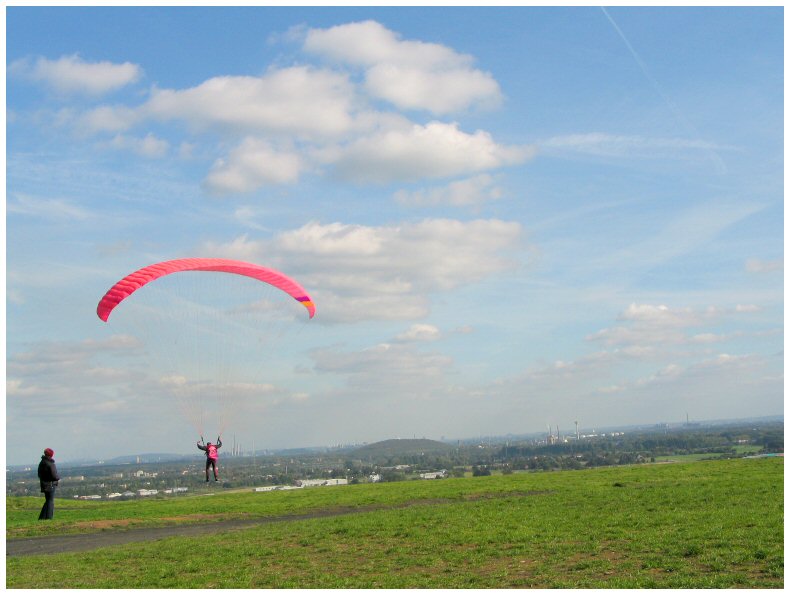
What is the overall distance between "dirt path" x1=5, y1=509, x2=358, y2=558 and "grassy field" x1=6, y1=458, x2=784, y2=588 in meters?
1.31

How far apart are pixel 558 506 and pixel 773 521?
7894mm

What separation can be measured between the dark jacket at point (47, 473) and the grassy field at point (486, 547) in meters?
2.38


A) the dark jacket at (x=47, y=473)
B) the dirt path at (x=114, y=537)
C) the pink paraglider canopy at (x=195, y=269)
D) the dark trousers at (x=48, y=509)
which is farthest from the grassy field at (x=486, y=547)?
the pink paraglider canopy at (x=195, y=269)

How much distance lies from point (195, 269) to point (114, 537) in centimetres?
901

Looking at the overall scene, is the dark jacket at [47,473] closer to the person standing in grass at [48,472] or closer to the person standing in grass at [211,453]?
the person standing in grass at [48,472]

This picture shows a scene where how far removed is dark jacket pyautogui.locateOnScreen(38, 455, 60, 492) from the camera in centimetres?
2117

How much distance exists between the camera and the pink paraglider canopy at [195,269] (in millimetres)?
23266

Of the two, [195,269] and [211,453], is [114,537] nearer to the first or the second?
[211,453]

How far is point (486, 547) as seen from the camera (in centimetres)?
1752

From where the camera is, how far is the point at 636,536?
1736 centimetres

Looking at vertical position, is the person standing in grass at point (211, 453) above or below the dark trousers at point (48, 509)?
above

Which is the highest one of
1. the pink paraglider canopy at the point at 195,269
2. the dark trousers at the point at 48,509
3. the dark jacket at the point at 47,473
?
the pink paraglider canopy at the point at 195,269

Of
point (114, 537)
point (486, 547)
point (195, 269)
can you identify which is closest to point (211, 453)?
point (114, 537)

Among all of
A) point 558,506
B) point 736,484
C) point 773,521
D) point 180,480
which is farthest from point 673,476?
point 180,480
